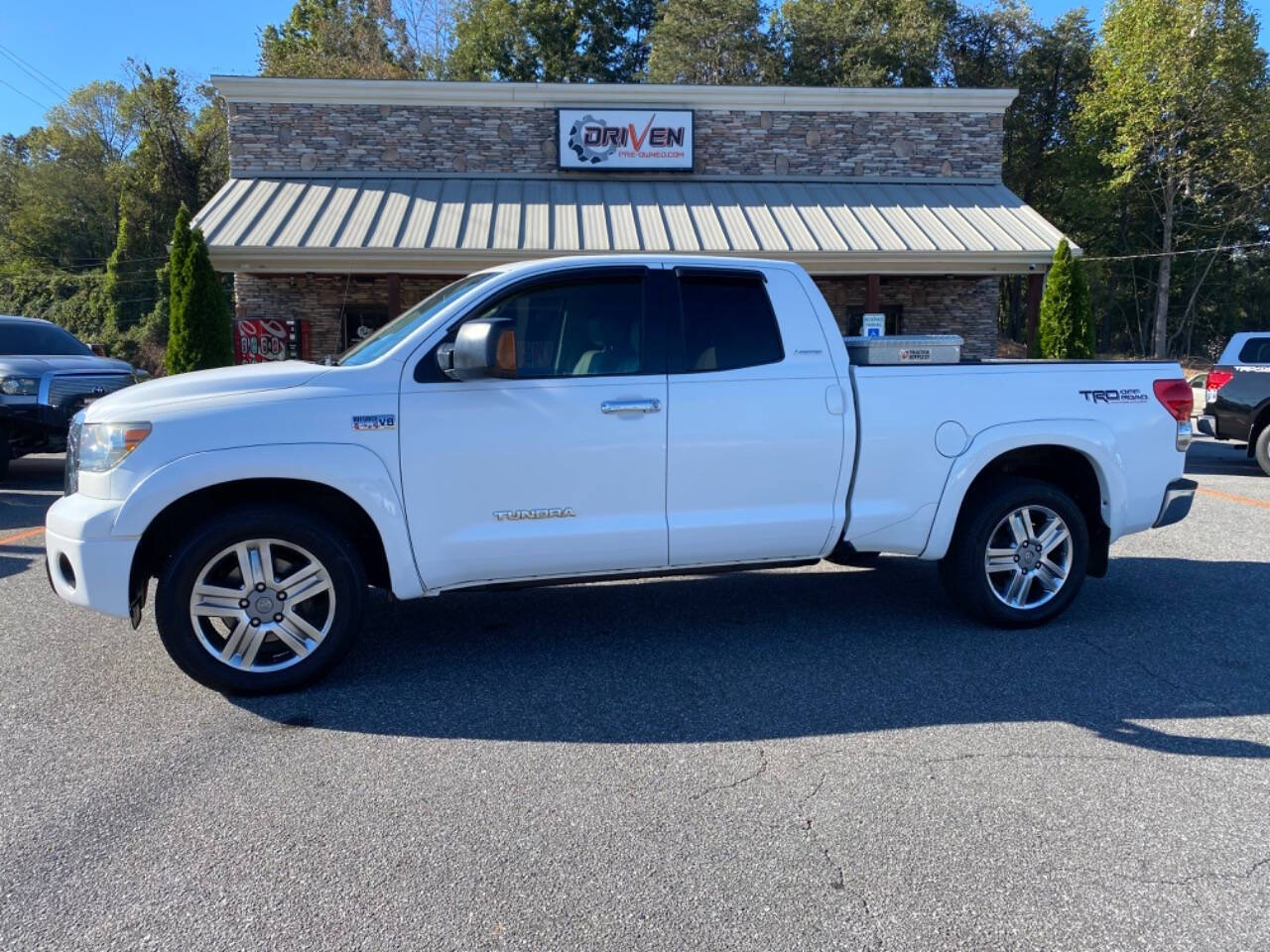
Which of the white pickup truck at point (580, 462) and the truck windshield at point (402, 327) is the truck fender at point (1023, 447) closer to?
the white pickup truck at point (580, 462)

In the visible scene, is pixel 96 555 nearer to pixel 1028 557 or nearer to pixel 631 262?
pixel 631 262

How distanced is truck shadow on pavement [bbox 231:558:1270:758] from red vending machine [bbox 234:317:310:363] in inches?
533

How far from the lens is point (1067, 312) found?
1505cm

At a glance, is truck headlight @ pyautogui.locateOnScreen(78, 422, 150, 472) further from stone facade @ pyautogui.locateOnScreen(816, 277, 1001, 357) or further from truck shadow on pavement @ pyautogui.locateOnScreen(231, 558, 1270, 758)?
stone facade @ pyautogui.locateOnScreen(816, 277, 1001, 357)

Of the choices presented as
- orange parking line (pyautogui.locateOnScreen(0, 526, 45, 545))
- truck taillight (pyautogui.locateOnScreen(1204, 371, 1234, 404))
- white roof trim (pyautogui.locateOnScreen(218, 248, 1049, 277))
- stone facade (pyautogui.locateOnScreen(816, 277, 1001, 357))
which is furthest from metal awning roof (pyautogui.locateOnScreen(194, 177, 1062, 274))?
orange parking line (pyautogui.locateOnScreen(0, 526, 45, 545))

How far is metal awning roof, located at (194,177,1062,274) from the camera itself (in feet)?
51.0

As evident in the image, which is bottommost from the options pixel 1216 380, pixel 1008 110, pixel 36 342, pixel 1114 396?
pixel 1216 380

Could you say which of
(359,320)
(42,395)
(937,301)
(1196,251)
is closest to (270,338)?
(359,320)

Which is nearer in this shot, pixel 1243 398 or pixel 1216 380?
pixel 1243 398

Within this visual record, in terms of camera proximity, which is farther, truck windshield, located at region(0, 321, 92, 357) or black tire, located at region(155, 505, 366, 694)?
truck windshield, located at region(0, 321, 92, 357)

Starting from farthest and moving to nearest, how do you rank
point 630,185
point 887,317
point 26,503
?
point 887,317 < point 630,185 < point 26,503

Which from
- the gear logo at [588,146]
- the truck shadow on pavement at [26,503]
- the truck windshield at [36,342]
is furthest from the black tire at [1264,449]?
the truck windshield at [36,342]

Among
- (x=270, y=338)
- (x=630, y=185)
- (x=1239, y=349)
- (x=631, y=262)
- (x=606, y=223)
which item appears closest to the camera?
(x=631, y=262)

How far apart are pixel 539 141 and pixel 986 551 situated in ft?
A: 51.7
